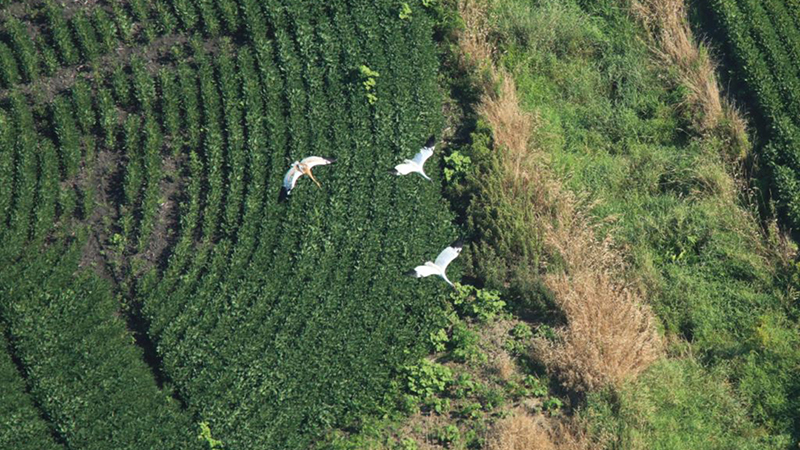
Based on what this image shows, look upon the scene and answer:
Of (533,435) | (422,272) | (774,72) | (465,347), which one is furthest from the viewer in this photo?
(774,72)

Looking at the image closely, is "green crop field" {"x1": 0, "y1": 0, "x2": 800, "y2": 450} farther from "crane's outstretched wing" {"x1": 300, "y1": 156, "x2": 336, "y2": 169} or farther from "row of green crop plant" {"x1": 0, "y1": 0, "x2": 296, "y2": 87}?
"crane's outstretched wing" {"x1": 300, "y1": 156, "x2": 336, "y2": 169}

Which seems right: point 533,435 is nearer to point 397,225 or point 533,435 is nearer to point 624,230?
point 397,225

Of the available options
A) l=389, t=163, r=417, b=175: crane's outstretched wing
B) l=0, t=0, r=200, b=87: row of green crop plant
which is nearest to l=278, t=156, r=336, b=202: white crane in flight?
l=389, t=163, r=417, b=175: crane's outstretched wing

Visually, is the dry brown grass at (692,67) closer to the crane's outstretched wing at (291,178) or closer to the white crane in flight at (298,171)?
the white crane in flight at (298,171)

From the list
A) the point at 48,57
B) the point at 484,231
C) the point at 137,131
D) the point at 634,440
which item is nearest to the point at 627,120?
the point at 484,231

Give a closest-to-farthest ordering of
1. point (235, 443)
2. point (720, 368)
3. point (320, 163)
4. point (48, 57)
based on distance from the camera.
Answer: point (235, 443), point (720, 368), point (320, 163), point (48, 57)

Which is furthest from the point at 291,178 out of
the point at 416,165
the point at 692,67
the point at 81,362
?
the point at 692,67

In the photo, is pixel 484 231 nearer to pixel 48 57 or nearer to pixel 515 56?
pixel 515 56

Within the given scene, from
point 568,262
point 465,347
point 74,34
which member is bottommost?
point 465,347
